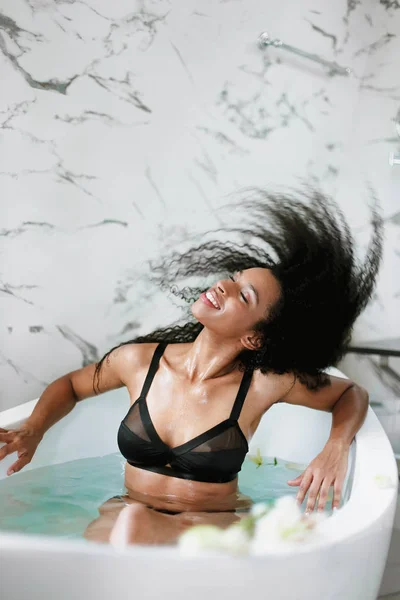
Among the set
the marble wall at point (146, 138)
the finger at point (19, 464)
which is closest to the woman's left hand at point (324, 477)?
the finger at point (19, 464)

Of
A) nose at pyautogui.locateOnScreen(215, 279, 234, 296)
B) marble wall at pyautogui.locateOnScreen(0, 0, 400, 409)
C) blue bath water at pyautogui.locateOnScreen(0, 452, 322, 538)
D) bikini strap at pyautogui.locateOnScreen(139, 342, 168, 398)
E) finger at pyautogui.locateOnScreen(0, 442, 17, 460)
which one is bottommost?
blue bath water at pyautogui.locateOnScreen(0, 452, 322, 538)

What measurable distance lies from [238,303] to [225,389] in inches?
9.5

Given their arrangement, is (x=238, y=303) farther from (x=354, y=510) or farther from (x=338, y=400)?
(x=354, y=510)

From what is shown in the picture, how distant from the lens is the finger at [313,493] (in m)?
1.49

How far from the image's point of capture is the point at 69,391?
191cm

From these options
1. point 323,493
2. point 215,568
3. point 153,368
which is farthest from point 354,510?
point 153,368

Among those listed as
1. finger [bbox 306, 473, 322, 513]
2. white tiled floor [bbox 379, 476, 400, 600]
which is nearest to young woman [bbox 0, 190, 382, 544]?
finger [bbox 306, 473, 322, 513]

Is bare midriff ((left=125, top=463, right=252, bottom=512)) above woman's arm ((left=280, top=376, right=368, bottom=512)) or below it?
below

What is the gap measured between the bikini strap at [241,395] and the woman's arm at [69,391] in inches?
11.4

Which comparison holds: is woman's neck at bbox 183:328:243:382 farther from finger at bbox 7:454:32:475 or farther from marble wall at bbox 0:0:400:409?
marble wall at bbox 0:0:400:409

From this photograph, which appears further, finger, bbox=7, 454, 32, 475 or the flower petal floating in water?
finger, bbox=7, 454, 32, 475

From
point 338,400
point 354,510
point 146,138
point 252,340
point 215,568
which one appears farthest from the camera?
point 146,138

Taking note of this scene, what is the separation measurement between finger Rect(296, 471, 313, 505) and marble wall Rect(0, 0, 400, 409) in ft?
3.77

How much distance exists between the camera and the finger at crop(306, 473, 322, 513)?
4.90 ft
